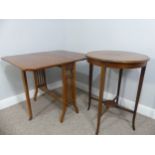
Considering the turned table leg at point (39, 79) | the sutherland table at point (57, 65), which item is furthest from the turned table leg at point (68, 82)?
the turned table leg at point (39, 79)

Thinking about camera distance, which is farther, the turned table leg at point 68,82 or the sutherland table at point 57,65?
the turned table leg at point 68,82

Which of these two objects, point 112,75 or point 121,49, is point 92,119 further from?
point 121,49

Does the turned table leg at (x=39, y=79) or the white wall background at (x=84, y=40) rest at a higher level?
the white wall background at (x=84, y=40)

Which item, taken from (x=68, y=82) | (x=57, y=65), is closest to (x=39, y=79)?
(x=68, y=82)

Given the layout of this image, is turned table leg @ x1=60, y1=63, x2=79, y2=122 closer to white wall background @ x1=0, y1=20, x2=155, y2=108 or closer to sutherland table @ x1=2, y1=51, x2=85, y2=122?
sutherland table @ x1=2, y1=51, x2=85, y2=122

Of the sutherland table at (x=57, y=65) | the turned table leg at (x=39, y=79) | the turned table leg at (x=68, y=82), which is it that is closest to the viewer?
the sutherland table at (x=57, y=65)

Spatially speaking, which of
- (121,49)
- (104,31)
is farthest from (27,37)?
(121,49)

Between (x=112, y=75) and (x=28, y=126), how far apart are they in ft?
4.48

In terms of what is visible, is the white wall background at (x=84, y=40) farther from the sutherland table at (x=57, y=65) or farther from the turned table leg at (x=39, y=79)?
the sutherland table at (x=57, y=65)

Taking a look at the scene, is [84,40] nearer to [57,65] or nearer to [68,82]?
[68,82]

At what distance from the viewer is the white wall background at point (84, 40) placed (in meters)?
1.88

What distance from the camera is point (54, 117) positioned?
80.5 inches

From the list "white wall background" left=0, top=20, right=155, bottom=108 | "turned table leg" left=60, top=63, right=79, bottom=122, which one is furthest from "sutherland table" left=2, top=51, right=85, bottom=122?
"white wall background" left=0, top=20, right=155, bottom=108
